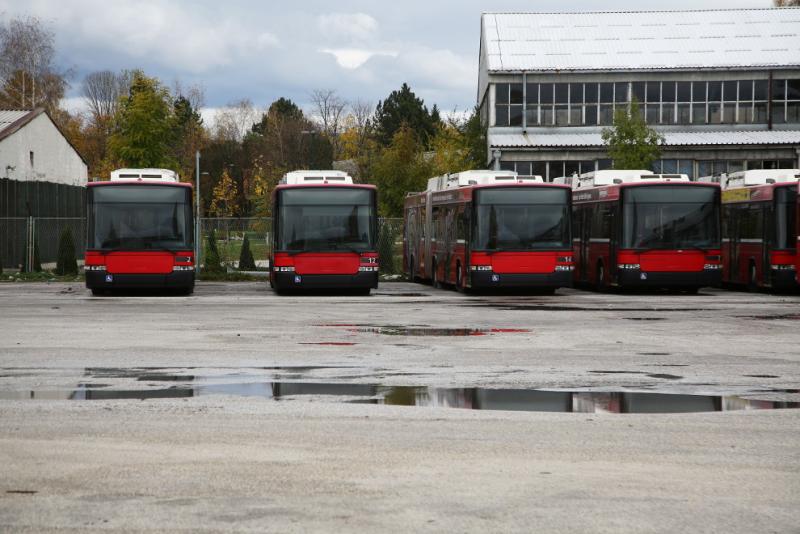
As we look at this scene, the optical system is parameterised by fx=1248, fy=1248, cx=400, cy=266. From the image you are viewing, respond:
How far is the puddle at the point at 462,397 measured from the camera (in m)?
11.3

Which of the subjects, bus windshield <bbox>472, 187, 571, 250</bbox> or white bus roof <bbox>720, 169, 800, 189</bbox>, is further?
white bus roof <bbox>720, 169, 800, 189</bbox>

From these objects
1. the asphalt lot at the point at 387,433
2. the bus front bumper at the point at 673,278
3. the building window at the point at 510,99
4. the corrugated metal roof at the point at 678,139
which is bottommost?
the asphalt lot at the point at 387,433

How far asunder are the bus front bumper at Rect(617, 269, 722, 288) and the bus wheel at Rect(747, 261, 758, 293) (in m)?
2.23

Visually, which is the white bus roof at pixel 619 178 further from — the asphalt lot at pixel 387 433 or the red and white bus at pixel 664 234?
the asphalt lot at pixel 387 433

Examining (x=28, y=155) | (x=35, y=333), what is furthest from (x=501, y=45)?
(x=35, y=333)

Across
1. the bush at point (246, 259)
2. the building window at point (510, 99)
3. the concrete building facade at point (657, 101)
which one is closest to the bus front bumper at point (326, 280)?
the bush at point (246, 259)

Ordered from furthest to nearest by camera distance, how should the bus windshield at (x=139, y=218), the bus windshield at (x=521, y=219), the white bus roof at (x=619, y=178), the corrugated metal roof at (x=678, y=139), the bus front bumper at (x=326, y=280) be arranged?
the corrugated metal roof at (x=678, y=139) < the white bus roof at (x=619, y=178) < the bus windshield at (x=521, y=219) < the bus front bumper at (x=326, y=280) < the bus windshield at (x=139, y=218)

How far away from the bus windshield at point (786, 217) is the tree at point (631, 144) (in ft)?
71.5

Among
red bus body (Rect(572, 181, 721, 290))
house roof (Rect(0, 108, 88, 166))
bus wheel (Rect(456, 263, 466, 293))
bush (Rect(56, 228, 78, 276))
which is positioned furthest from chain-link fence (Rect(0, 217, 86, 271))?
red bus body (Rect(572, 181, 721, 290))

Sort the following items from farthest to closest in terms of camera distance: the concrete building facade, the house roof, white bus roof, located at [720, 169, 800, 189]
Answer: the concrete building facade < the house roof < white bus roof, located at [720, 169, 800, 189]

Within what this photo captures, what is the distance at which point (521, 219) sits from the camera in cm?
3147

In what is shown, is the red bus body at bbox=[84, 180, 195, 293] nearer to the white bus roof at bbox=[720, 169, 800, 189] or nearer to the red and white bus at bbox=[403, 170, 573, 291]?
the red and white bus at bbox=[403, 170, 573, 291]

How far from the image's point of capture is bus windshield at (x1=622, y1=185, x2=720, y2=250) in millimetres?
32031

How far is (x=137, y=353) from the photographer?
15.8 meters
